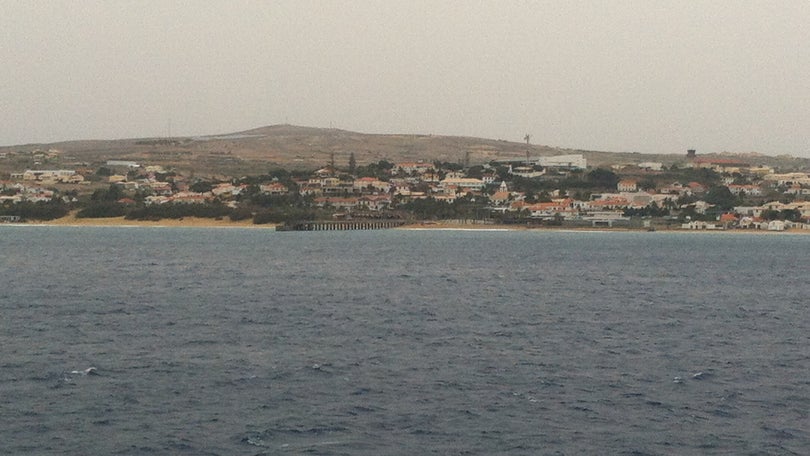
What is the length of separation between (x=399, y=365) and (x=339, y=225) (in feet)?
486

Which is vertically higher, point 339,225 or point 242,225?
point 339,225

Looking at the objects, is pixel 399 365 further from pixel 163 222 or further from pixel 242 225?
pixel 163 222

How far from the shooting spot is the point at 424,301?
2244 inches

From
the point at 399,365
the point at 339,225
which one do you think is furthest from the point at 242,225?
the point at 399,365

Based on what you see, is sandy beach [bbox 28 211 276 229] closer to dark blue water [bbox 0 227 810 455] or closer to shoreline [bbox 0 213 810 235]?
shoreline [bbox 0 213 810 235]

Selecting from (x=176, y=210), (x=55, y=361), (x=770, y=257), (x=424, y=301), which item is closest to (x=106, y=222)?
(x=176, y=210)

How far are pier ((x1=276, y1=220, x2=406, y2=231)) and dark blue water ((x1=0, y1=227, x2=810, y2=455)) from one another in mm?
99957

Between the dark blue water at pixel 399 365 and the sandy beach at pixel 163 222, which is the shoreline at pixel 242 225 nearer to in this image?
the sandy beach at pixel 163 222

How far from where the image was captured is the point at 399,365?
35.4 meters

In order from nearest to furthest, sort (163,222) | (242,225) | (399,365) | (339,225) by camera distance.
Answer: (399,365)
(339,225)
(242,225)
(163,222)

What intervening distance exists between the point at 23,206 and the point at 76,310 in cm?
15295

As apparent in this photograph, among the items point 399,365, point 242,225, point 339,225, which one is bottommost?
point 242,225

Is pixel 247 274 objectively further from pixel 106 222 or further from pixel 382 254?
pixel 106 222

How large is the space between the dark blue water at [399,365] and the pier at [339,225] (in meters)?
100.0
